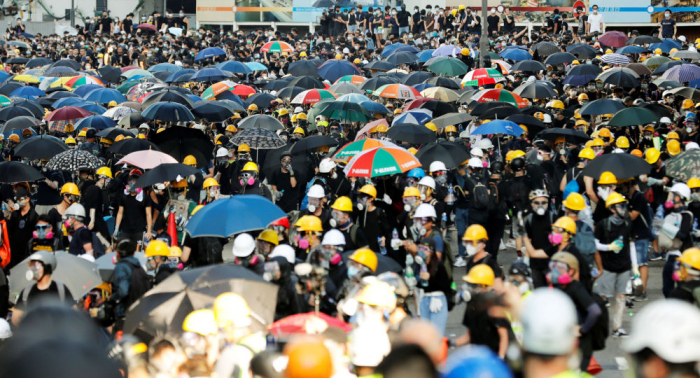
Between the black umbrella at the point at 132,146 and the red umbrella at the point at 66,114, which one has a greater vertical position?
the red umbrella at the point at 66,114

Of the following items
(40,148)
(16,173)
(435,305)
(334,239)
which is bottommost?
(435,305)

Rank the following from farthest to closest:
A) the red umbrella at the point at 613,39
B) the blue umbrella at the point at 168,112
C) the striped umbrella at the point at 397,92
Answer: the red umbrella at the point at 613,39 → the striped umbrella at the point at 397,92 → the blue umbrella at the point at 168,112

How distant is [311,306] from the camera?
25.6 feet

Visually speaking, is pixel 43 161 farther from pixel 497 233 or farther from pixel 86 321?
pixel 86 321

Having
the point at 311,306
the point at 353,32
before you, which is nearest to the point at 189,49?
the point at 353,32

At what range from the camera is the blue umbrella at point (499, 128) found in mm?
14250

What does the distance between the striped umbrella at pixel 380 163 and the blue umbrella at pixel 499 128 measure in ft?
9.64

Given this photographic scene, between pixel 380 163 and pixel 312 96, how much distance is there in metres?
7.59

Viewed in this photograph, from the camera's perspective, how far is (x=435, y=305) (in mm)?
8227

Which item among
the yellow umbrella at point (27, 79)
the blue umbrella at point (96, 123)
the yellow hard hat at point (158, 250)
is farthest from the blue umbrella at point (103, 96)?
the yellow hard hat at point (158, 250)

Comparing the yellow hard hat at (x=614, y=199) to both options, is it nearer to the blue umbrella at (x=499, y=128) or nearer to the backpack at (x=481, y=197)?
the backpack at (x=481, y=197)

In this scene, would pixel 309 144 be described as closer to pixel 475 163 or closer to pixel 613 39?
pixel 475 163

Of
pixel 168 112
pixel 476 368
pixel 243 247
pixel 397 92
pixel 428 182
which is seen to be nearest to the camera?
pixel 476 368

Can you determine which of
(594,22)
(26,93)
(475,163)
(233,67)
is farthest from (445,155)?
(594,22)
